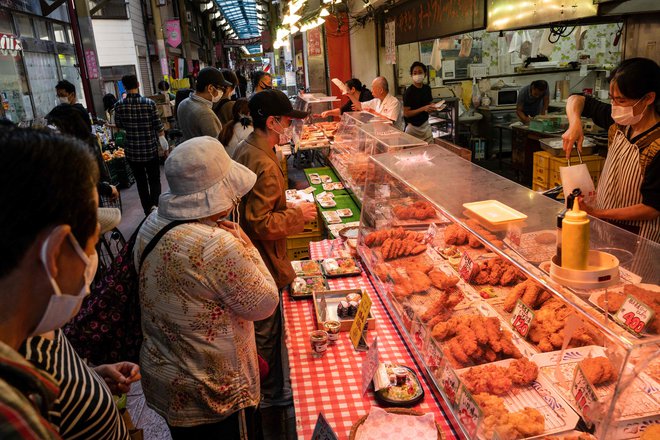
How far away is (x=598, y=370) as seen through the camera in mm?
2027

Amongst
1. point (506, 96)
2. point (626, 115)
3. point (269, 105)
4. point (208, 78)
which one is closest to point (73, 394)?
point (269, 105)

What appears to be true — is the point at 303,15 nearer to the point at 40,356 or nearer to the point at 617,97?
the point at 617,97

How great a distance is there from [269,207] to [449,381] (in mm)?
1830

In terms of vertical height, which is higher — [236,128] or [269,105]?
[269,105]

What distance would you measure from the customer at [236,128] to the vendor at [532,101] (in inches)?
258

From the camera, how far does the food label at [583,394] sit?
6.56 ft

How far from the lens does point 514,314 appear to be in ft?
8.86

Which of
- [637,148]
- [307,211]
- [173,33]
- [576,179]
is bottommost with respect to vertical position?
[307,211]

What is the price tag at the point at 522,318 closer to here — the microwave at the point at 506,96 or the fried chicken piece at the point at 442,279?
the fried chicken piece at the point at 442,279

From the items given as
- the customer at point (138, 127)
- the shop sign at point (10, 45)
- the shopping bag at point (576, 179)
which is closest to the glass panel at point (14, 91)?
the shop sign at point (10, 45)

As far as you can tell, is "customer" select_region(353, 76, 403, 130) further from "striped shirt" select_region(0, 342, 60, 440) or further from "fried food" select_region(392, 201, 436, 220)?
"striped shirt" select_region(0, 342, 60, 440)

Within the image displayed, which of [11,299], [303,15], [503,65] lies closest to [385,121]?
[11,299]

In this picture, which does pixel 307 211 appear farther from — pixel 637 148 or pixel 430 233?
pixel 637 148

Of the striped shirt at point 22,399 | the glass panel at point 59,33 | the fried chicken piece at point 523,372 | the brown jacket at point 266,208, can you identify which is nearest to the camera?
the striped shirt at point 22,399
